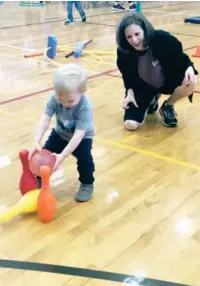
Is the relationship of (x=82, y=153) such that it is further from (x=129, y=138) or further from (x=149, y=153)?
(x=129, y=138)

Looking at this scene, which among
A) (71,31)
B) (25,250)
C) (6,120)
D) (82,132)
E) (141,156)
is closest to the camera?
(25,250)

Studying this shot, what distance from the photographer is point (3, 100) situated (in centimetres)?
268

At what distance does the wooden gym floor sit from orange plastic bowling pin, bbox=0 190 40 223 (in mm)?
29

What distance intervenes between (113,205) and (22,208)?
1.08ft

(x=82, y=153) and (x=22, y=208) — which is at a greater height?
(x=82, y=153)

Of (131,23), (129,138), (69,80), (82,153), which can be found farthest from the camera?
(129,138)

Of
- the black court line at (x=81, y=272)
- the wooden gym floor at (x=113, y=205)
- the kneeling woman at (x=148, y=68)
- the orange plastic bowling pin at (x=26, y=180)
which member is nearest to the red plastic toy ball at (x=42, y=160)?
the orange plastic bowling pin at (x=26, y=180)

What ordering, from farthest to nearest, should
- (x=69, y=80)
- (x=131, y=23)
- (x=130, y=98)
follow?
(x=130, y=98) → (x=131, y=23) → (x=69, y=80)

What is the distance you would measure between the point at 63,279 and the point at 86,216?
0.33m

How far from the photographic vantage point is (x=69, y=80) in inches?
56.0

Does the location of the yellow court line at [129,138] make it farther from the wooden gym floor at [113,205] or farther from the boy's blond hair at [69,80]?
the boy's blond hair at [69,80]

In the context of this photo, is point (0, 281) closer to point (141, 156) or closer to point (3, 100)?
point (141, 156)

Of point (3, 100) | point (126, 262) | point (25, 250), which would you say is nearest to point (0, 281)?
point (25, 250)

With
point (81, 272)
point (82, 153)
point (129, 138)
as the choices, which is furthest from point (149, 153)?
point (81, 272)
